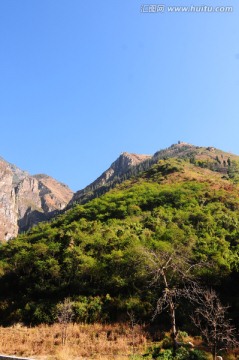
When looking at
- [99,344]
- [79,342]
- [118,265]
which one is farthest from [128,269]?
[99,344]

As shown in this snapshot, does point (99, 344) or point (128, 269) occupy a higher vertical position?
point (128, 269)

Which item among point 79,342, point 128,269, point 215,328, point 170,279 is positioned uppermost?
point 128,269

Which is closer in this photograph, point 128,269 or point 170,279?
point 170,279

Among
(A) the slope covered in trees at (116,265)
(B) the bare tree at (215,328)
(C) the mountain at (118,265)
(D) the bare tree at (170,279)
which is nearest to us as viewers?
(B) the bare tree at (215,328)

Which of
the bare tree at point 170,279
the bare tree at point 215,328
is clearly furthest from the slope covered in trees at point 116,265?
the bare tree at point 215,328

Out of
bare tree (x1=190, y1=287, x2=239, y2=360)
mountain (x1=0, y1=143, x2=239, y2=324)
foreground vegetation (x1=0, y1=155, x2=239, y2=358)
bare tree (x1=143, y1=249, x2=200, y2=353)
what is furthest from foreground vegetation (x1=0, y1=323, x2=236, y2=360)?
mountain (x1=0, y1=143, x2=239, y2=324)

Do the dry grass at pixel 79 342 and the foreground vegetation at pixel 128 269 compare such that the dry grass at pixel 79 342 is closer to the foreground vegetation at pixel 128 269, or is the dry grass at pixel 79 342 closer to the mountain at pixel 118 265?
the foreground vegetation at pixel 128 269

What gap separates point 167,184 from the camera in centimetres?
8019

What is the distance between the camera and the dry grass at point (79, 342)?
60.3 ft

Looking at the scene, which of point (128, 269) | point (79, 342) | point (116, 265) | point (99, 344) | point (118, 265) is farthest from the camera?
point (116, 265)

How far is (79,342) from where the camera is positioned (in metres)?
22.0

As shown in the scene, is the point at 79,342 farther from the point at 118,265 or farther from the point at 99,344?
the point at 118,265

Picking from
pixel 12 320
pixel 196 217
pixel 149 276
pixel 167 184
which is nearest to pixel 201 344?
pixel 149 276

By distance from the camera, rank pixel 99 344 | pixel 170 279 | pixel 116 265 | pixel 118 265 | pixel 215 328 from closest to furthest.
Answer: pixel 215 328, pixel 99 344, pixel 170 279, pixel 118 265, pixel 116 265
